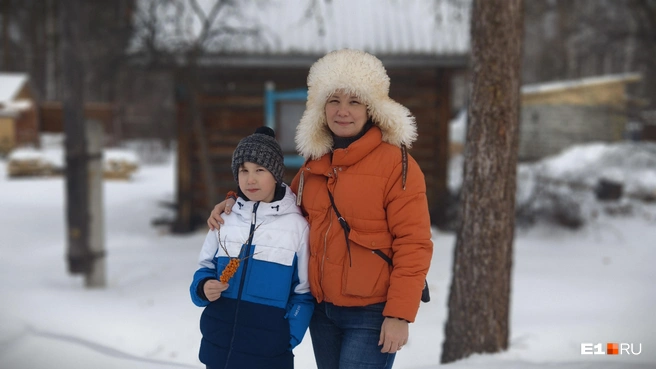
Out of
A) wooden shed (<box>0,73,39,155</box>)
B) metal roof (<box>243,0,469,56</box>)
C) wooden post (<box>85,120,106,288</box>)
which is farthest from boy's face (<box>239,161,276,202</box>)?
wooden shed (<box>0,73,39,155</box>)

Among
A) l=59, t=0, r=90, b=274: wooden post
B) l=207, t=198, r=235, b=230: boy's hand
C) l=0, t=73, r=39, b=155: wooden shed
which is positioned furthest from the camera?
l=0, t=73, r=39, b=155: wooden shed

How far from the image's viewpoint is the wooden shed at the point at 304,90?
26.0ft

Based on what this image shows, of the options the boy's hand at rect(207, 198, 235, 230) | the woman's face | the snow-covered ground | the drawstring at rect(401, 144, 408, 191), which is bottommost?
the snow-covered ground

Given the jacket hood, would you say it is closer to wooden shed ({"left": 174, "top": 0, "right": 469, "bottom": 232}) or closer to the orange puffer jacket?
the orange puffer jacket

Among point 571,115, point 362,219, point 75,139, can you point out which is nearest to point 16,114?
point 75,139

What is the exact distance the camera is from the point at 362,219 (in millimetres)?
1827

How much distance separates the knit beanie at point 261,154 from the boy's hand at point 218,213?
11cm

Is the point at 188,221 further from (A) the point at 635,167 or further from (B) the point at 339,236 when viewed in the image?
(A) the point at 635,167

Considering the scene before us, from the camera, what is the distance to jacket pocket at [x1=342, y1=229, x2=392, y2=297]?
1.82 meters

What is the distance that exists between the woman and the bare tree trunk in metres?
1.32

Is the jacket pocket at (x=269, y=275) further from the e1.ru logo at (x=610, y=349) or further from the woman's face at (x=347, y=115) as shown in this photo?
the e1.ru logo at (x=610, y=349)

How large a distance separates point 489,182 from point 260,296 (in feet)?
5.95

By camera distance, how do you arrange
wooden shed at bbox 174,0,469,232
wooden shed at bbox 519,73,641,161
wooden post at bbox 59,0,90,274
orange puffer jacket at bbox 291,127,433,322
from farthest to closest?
wooden shed at bbox 519,73,641,161 → wooden shed at bbox 174,0,469,232 → wooden post at bbox 59,0,90,274 → orange puffer jacket at bbox 291,127,433,322

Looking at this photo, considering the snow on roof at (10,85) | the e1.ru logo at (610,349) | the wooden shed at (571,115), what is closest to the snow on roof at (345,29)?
the e1.ru logo at (610,349)
